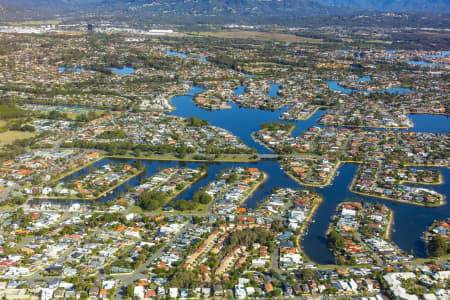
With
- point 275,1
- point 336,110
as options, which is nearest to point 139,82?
point 336,110

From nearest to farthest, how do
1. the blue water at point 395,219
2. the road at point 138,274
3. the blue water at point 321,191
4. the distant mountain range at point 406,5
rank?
the road at point 138,274 < the blue water at point 395,219 < the blue water at point 321,191 < the distant mountain range at point 406,5

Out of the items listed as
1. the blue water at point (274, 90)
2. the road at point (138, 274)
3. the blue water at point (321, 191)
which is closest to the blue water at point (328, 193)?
the blue water at point (321, 191)

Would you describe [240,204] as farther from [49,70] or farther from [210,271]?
[49,70]

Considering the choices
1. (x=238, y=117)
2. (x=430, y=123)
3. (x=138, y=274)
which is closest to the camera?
(x=138, y=274)

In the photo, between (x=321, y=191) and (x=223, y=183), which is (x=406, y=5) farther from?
(x=223, y=183)

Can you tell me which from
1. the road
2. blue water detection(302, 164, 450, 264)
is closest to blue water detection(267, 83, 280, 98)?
blue water detection(302, 164, 450, 264)

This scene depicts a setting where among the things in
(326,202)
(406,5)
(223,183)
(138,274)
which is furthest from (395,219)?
Answer: (406,5)

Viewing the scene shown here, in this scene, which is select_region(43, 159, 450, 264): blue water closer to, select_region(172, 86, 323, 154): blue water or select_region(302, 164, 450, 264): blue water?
select_region(302, 164, 450, 264): blue water

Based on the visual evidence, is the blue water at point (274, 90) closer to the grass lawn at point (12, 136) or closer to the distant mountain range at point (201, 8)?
the grass lawn at point (12, 136)
